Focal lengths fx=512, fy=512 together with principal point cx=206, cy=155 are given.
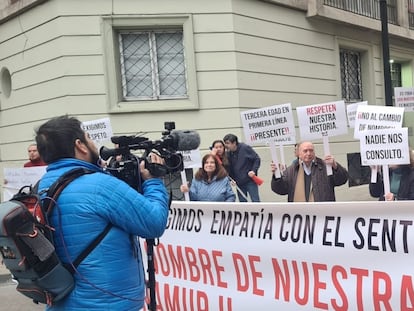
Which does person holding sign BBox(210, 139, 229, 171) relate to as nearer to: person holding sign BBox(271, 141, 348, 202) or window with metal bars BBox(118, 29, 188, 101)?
window with metal bars BBox(118, 29, 188, 101)

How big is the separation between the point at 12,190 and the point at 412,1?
532 inches

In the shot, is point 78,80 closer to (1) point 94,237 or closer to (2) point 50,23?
(2) point 50,23

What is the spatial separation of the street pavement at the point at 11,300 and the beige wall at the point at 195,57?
3.93 metres

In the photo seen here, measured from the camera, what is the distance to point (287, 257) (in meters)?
3.51

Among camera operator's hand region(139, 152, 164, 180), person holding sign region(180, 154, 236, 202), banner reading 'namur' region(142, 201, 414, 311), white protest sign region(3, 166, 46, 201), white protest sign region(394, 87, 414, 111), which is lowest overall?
banner reading 'namur' region(142, 201, 414, 311)

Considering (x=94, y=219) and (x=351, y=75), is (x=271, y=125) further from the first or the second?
(x=351, y=75)

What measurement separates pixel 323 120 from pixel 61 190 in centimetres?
397

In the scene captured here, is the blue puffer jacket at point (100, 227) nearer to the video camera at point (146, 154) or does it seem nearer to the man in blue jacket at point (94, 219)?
the man in blue jacket at point (94, 219)

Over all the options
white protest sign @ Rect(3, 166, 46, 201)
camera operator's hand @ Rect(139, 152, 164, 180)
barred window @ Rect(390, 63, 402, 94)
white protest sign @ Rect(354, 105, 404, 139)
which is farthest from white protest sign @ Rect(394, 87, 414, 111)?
barred window @ Rect(390, 63, 402, 94)

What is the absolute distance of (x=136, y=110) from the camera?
9.89 m

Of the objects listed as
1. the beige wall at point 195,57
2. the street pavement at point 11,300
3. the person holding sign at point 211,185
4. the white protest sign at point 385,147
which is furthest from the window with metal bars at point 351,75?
the street pavement at point 11,300

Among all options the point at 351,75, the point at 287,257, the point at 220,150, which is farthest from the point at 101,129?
the point at 351,75

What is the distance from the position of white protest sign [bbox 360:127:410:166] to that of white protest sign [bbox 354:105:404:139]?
0.13 metres

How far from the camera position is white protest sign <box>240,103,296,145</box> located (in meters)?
6.20
